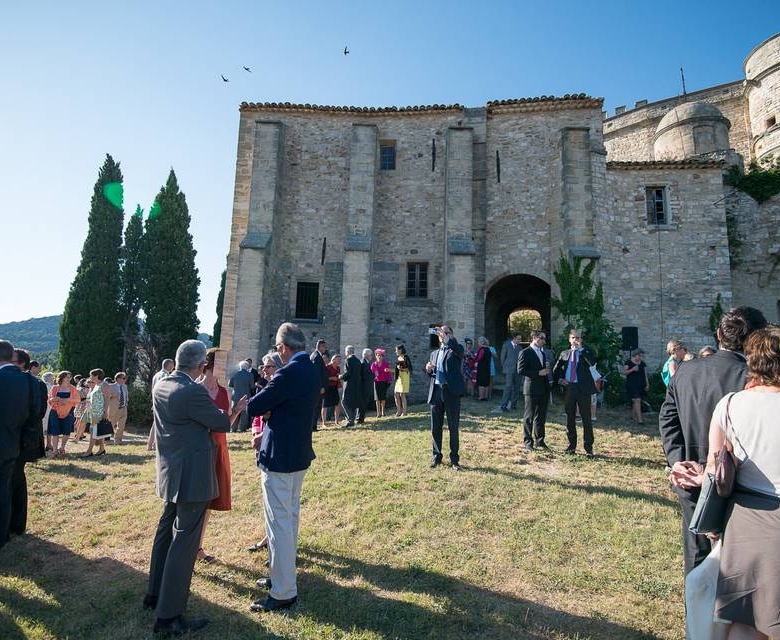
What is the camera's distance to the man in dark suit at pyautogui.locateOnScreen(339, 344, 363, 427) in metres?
11.8

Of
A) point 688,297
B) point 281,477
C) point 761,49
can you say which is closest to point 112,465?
point 281,477

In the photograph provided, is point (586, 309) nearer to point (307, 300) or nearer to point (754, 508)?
point (307, 300)

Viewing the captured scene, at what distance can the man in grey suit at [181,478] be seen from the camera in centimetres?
361

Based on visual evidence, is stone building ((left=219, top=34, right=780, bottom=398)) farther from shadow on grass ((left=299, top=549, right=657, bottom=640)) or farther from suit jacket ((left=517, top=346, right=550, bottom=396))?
shadow on grass ((left=299, top=549, right=657, bottom=640))

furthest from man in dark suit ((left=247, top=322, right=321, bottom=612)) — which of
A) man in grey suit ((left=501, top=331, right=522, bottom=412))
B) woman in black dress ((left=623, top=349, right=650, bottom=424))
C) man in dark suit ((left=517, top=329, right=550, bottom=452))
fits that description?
woman in black dress ((left=623, top=349, right=650, bottom=424))

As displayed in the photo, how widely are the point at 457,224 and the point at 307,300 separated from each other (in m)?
6.54

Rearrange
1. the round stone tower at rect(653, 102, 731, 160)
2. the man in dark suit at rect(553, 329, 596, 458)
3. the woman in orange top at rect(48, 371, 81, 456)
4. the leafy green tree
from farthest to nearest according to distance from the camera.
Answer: the round stone tower at rect(653, 102, 731, 160) < the leafy green tree < the woman in orange top at rect(48, 371, 81, 456) < the man in dark suit at rect(553, 329, 596, 458)

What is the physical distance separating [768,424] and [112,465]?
33.2 feet

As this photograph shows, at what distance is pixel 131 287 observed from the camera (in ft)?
80.2

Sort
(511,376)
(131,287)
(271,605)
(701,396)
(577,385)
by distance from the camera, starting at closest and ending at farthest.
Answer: (701,396)
(271,605)
(577,385)
(511,376)
(131,287)

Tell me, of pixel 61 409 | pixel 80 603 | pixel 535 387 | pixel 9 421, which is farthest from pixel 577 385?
pixel 61 409

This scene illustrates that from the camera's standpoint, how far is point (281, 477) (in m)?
3.91

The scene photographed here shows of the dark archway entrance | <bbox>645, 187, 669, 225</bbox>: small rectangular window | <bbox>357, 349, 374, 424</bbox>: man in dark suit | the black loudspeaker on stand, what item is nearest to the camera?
<bbox>357, 349, 374, 424</bbox>: man in dark suit

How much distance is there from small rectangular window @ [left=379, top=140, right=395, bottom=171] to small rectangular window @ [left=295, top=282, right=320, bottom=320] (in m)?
5.63
